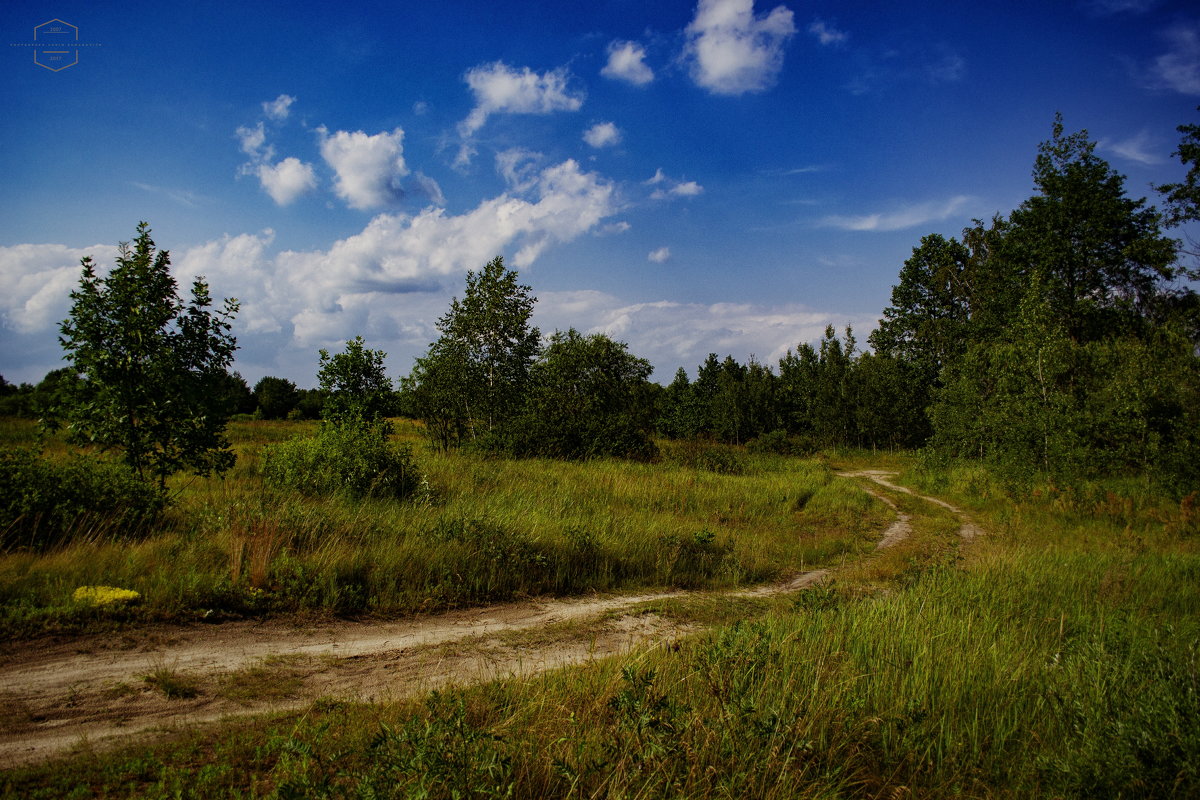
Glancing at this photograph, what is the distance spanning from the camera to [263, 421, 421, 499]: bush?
435 inches

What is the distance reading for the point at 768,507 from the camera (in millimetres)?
15953

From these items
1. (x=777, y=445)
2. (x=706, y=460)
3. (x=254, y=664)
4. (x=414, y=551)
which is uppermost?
(x=414, y=551)

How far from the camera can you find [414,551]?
7848 millimetres

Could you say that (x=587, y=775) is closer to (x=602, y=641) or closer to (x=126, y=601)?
(x=602, y=641)

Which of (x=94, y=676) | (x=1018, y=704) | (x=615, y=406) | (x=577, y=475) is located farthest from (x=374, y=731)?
(x=615, y=406)

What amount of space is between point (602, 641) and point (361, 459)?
741 centimetres

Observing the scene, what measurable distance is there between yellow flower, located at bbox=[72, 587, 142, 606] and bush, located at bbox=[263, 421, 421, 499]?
15.2 ft

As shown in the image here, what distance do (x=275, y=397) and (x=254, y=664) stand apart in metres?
44.2

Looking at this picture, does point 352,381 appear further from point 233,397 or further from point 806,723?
point 806,723

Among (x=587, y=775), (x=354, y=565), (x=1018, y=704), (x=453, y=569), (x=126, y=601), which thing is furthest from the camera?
(x=453, y=569)

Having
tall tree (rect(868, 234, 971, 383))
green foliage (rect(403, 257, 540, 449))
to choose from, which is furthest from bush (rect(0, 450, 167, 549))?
tall tree (rect(868, 234, 971, 383))

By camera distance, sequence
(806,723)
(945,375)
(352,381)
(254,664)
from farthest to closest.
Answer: (945,375)
(352,381)
(254,664)
(806,723)

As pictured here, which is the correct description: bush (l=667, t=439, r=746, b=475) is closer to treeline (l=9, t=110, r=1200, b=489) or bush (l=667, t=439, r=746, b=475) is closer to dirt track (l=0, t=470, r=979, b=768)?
treeline (l=9, t=110, r=1200, b=489)

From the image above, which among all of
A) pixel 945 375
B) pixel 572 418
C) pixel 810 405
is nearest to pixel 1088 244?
pixel 945 375
